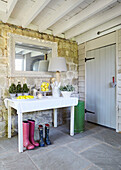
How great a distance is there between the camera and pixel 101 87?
3.47 metres

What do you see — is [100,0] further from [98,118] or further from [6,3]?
[98,118]

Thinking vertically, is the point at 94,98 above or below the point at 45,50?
below

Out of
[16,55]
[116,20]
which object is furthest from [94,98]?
[16,55]

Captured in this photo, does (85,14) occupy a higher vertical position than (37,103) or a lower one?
higher

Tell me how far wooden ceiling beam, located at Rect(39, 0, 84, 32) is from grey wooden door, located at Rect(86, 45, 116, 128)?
1.41m

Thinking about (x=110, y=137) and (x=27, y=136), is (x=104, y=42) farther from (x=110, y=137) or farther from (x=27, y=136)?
(x=27, y=136)

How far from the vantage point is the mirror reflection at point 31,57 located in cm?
297

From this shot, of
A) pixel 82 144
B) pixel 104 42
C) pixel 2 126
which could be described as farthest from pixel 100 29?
pixel 2 126

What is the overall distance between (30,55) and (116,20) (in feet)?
6.91

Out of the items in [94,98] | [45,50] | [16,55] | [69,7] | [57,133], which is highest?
[69,7]

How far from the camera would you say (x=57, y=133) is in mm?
2990

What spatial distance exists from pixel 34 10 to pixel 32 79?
1.46 metres

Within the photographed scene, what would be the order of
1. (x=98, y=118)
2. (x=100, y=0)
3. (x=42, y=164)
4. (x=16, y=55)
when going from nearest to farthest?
(x=42, y=164)
(x=100, y=0)
(x=16, y=55)
(x=98, y=118)

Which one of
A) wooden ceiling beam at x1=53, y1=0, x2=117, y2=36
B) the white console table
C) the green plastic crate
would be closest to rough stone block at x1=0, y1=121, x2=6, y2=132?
the white console table
